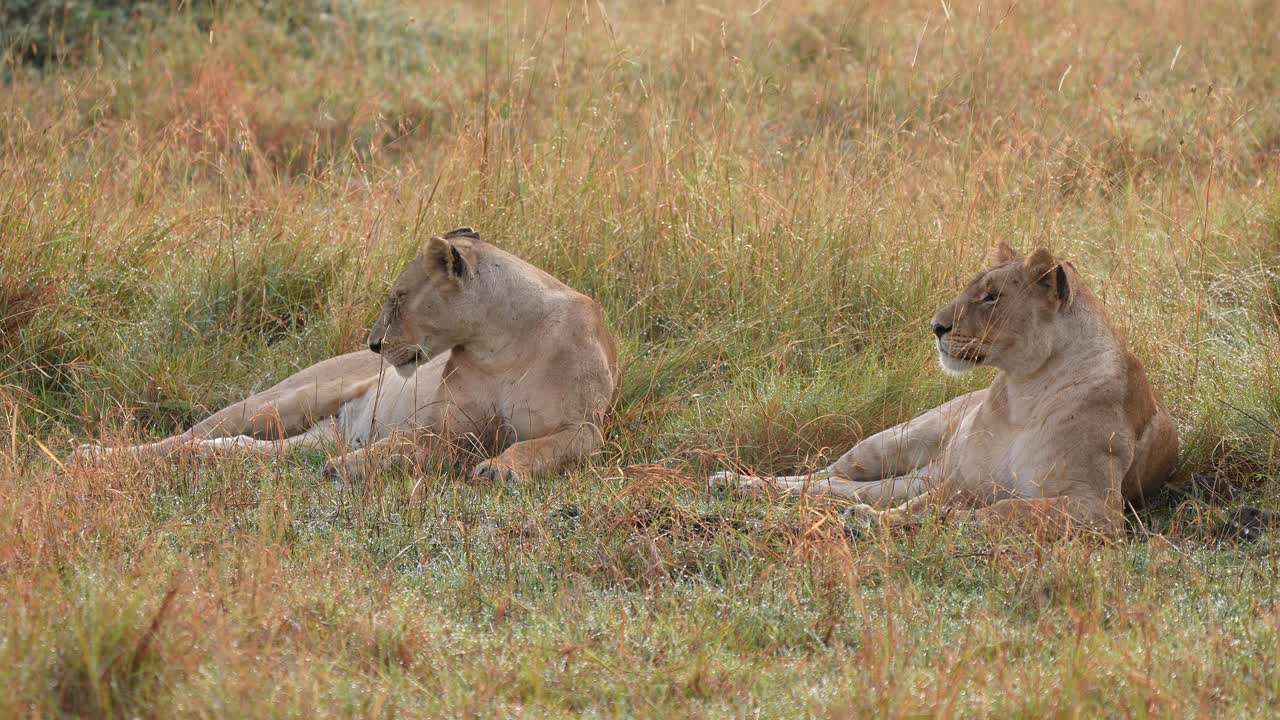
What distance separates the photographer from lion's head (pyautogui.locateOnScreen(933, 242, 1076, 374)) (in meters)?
4.89

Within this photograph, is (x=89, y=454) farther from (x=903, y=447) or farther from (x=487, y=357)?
(x=903, y=447)

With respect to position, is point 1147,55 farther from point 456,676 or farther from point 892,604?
point 456,676

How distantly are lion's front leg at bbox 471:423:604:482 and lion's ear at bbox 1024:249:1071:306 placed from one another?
1573 mm

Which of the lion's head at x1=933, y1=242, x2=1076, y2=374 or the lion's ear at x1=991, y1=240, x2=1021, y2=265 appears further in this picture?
the lion's ear at x1=991, y1=240, x2=1021, y2=265

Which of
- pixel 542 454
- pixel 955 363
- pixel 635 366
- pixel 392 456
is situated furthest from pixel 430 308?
pixel 955 363

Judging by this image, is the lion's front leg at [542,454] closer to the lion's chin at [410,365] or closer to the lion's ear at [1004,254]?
the lion's chin at [410,365]

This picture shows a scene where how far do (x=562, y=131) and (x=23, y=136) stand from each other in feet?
7.82

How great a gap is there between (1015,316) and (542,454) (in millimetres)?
1601

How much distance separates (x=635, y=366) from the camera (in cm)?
619

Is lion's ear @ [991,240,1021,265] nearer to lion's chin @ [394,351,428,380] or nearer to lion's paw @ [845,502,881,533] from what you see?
lion's paw @ [845,502,881,533]

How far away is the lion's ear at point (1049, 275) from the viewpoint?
4859 mm

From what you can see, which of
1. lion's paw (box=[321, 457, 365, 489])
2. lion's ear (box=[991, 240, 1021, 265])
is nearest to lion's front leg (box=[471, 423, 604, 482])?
lion's paw (box=[321, 457, 365, 489])

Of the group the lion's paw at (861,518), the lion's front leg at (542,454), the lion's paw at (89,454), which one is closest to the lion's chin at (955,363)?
the lion's paw at (861,518)

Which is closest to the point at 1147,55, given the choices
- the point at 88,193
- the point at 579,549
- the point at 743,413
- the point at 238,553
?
the point at 743,413
